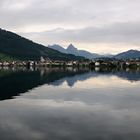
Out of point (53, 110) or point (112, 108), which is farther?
point (112, 108)

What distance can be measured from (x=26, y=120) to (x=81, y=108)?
2351 cm

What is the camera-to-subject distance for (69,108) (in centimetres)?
9431

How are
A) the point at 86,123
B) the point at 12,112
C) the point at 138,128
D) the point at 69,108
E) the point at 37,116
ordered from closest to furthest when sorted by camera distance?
the point at 138,128 → the point at 86,123 → the point at 37,116 → the point at 12,112 → the point at 69,108

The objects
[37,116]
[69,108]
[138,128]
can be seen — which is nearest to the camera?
[138,128]

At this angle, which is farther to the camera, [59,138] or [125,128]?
[125,128]

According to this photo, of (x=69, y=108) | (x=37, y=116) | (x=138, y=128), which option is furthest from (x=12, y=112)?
(x=138, y=128)

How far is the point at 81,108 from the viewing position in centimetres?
9506

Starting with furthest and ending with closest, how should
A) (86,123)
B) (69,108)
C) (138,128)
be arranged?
(69,108) < (86,123) < (138,128)

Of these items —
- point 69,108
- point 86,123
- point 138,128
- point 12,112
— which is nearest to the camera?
point 138,128

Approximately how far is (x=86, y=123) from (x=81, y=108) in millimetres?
22198

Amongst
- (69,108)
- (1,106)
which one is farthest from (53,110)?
(1,106)

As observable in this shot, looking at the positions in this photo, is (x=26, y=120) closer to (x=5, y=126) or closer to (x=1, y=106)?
(x=5, y=126)

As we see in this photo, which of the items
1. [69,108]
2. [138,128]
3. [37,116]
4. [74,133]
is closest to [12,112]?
[37,116]

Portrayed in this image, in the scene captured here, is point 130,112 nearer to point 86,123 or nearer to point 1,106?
point 86,123
